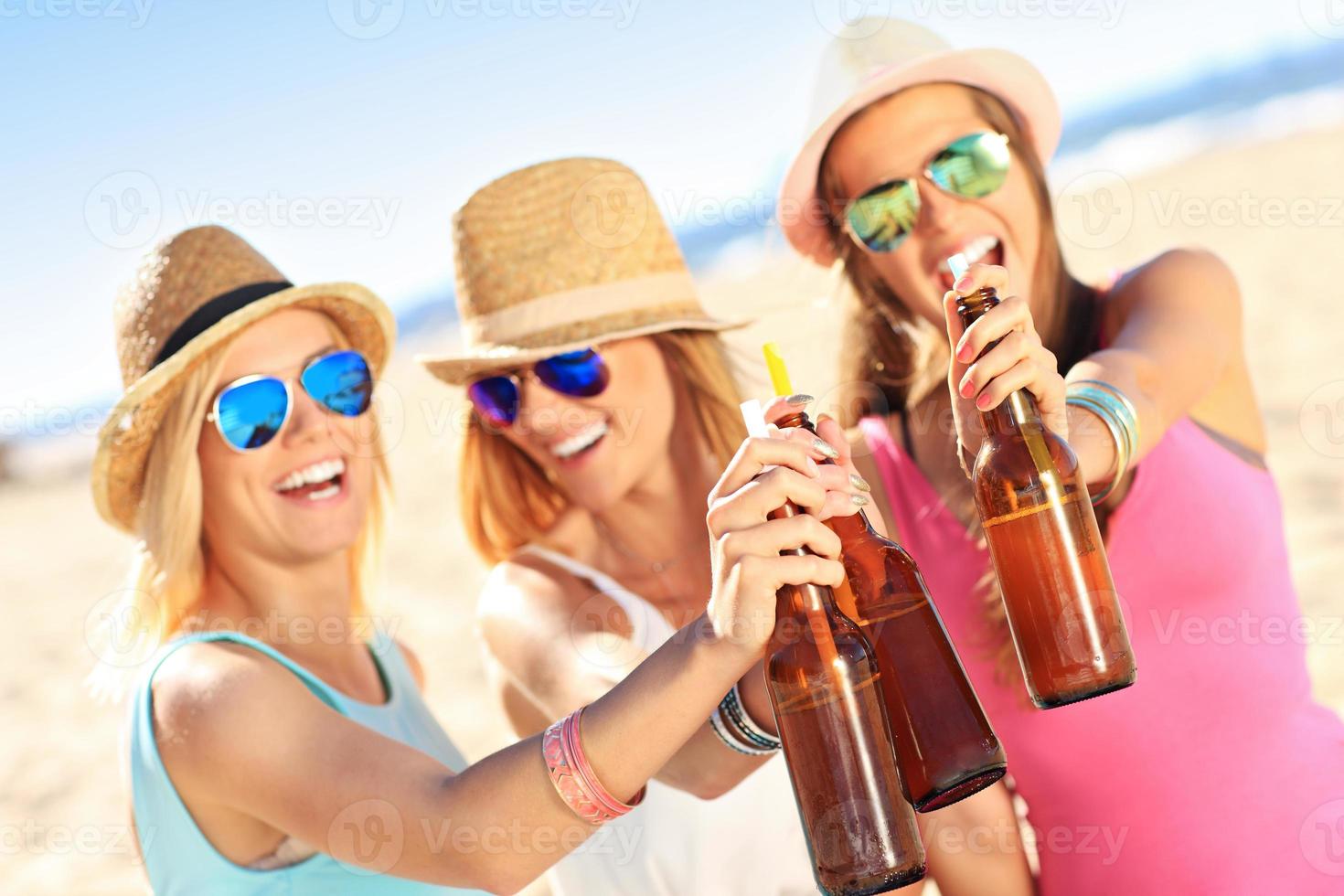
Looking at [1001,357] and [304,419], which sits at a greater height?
[304,419]

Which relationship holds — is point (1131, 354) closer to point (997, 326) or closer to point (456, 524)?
point (997, 326)

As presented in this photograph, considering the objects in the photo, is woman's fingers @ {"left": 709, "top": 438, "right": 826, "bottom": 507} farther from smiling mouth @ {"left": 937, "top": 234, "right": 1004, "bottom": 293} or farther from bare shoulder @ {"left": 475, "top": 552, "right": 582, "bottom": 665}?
bare shoulder @ {"left": 475, "top": 552, "right": 582, "bottom": 665}

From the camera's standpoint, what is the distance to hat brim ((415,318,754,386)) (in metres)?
3.19

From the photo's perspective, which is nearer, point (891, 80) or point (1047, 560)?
point (1047, 560)

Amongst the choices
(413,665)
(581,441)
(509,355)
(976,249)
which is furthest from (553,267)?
(413,665)

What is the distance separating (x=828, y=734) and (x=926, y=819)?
3.62 feet

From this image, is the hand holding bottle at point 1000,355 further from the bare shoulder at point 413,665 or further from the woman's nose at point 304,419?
the bare shoulder at point 413,665

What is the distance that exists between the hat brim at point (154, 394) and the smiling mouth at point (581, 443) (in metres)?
0.66

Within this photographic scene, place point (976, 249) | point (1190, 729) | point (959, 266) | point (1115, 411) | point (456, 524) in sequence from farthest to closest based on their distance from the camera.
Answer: point (456, 524), point (976, 249), point (1190, 729), point (1115, 411), point (959, 266)

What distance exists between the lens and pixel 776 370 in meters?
1.75

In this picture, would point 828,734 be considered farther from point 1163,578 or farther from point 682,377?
point 682,377

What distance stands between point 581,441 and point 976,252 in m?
1.23

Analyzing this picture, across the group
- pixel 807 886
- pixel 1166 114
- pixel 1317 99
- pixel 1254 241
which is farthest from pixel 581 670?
pixel 1166 114

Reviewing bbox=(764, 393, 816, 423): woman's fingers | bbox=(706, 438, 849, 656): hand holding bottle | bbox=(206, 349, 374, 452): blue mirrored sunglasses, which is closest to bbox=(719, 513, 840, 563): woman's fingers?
bbox=(706, 438, 849, 656): hand holding bottle
